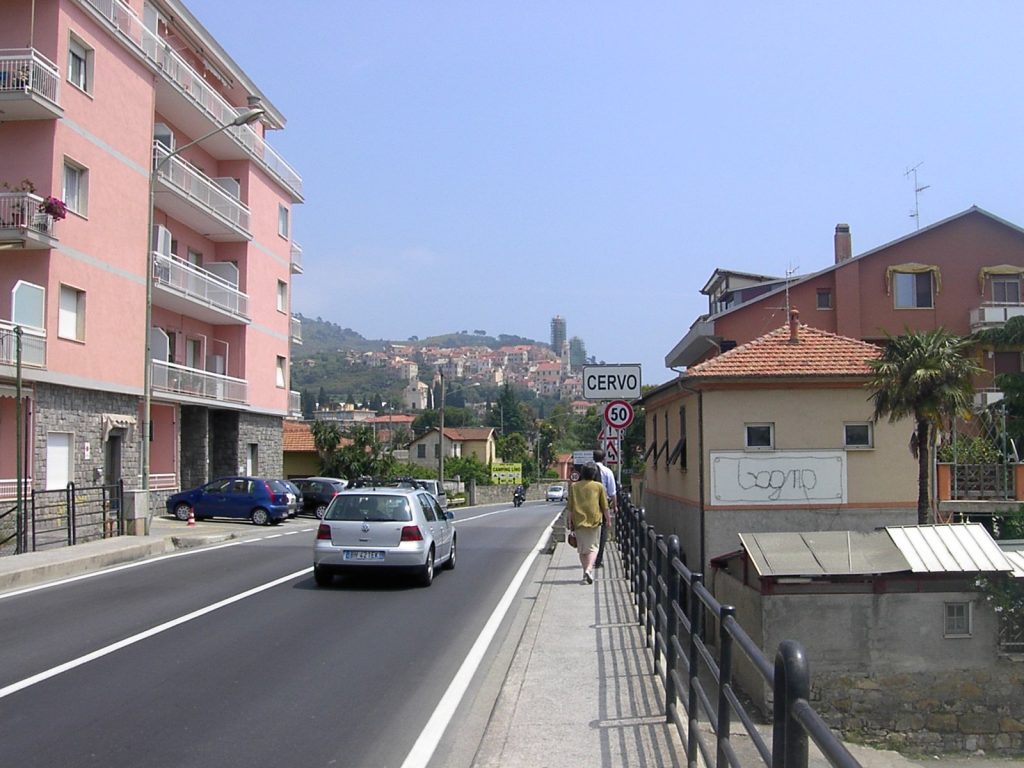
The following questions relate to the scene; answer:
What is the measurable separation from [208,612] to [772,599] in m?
11.9

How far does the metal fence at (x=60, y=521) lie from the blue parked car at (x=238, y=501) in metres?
9.28

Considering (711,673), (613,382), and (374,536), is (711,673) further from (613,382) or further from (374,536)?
(613,382)

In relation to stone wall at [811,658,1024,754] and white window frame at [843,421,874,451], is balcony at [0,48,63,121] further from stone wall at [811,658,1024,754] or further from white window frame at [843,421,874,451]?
stone wall at [811,658,1024,754]

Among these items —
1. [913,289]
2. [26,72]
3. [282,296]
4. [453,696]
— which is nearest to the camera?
[453,696]

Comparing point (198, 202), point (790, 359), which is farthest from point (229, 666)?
point (198, 202)

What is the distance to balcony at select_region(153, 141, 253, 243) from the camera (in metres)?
33.0

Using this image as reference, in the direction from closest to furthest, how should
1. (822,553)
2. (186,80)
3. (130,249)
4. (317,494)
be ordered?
(822,553) < (130,249) < (186,80) < (317,494)

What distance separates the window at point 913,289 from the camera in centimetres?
4228

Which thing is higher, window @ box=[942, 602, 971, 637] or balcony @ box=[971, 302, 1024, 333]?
balcony @ box=[971, 302, 1024, 333]

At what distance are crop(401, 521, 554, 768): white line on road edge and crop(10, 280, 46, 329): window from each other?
16.3 m

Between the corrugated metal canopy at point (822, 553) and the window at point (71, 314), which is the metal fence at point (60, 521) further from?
the corrugated metal canopy at point (822, 553)

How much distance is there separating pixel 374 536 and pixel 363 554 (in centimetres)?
30

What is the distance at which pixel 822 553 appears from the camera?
21828mm

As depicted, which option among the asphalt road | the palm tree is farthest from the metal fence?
the palm tree
